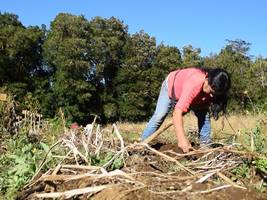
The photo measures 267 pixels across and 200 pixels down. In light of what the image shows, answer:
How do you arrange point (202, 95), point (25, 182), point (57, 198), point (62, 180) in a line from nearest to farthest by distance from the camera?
1. point (57, 198)
2. point (62, 180)
3. point (25, 182)
4. point (202, 95)

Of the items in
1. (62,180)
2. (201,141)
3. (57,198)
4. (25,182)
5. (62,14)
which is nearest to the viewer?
(57,198)

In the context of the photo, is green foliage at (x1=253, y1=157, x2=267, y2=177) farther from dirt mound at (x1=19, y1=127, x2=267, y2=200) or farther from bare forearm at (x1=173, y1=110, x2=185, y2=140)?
bare forearm at (x1=173, y1=110, x2=185, y2=140)

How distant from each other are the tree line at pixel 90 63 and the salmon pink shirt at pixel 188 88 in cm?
4052

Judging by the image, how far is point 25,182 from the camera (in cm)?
466

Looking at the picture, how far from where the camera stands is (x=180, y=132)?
16.0ft

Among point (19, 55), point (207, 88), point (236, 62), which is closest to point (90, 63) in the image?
point (19, 55)

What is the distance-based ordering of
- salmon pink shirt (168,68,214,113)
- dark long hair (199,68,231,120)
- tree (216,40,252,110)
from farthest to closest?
tree (216,40,252,110) → salmon pink shirt (168,68,214,113) → dark long hair (199,68,231,120)

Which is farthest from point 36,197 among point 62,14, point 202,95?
point 62,14

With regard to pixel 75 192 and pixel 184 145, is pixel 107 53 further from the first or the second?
pixel 75 192

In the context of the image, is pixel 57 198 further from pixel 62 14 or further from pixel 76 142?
pixel 62 14

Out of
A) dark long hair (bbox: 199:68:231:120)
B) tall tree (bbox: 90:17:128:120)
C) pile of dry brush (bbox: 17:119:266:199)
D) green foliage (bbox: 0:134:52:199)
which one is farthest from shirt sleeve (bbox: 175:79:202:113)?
tall tree (bbox: 90:17:128:120)

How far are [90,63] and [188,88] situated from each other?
148ft

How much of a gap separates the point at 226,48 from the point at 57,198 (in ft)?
157

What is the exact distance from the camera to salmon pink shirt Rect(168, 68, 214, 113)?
16.6 ft
